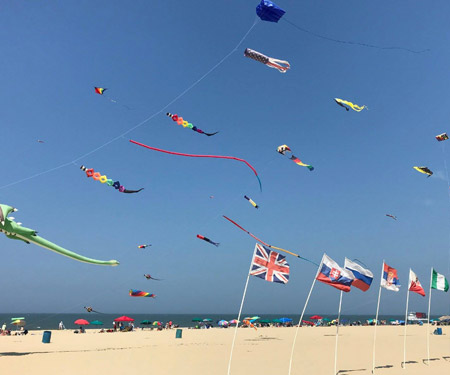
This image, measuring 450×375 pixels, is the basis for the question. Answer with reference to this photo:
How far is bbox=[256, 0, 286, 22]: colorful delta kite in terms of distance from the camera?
14633 mm

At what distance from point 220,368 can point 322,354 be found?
845 cm

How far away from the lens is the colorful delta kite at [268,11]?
1463 centimetres

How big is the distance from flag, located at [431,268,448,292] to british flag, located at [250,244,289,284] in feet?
35.8

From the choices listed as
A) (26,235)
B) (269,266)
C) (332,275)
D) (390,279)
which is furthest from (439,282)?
(26,235)

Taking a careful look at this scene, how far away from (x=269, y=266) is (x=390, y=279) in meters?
8.07

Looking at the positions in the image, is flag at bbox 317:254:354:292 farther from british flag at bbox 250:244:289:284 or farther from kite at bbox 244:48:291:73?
kite at bbox 244:48:291:73

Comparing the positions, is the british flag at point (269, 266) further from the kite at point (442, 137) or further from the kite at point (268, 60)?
the kite at point (442, 137)

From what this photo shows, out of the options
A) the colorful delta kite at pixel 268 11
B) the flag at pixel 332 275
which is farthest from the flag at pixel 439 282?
the colorful delta kite at pixel 268 11

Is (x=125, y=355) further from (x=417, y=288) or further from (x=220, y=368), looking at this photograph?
(x=417, y=288)

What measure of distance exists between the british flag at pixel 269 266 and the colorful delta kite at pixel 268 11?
9402 mm

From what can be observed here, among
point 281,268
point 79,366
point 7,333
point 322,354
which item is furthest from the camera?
point 7,333

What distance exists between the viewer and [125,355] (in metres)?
19.2

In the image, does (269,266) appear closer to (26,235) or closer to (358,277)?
(358,277)

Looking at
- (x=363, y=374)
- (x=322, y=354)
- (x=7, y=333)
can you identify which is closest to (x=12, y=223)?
(x=363, y=374)
